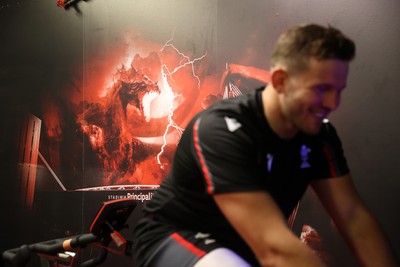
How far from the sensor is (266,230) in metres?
1.33

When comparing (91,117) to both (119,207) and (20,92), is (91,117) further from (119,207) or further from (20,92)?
(119,207)

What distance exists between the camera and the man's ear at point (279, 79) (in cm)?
151

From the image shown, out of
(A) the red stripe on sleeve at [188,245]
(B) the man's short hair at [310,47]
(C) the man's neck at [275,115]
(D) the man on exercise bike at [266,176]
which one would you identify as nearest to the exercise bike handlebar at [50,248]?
(D) the man on exercise bike at [266,176]

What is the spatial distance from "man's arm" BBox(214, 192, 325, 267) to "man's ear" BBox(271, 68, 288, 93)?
406 mm

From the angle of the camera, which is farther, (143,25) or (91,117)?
(91,117)

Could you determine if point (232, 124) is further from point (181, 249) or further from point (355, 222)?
point (355, 222)

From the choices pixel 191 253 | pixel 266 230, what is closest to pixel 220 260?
pixel 191 253

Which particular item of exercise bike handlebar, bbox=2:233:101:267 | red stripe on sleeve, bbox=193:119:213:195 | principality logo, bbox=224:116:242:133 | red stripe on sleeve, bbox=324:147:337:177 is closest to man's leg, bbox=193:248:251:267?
red stripe on sleeve, bbox=193:119:213:195

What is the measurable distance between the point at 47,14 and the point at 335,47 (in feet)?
11.6

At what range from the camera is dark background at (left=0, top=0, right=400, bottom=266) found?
99.5 inches

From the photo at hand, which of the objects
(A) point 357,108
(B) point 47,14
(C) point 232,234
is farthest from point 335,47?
(B) point 47,14

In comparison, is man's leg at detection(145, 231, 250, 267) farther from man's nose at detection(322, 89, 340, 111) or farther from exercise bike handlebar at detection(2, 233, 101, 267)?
exercise bike handlebar at detection(2, 233, 101, 267)

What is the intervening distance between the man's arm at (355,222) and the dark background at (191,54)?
0.89 m

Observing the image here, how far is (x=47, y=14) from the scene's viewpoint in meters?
4.20
